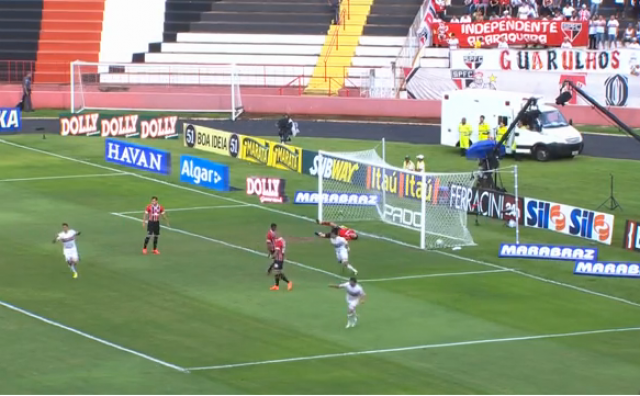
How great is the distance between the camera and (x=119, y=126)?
62.9m

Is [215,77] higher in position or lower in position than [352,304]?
higher

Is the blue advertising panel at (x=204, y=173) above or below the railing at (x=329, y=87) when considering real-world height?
below

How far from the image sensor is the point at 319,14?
77188 mm

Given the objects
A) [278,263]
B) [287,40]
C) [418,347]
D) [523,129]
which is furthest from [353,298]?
[287,40]

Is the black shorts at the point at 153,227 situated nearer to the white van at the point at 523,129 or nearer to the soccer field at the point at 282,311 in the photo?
the soccer field at the point at 282,311

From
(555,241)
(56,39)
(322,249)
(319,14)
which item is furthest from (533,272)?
(56,39)

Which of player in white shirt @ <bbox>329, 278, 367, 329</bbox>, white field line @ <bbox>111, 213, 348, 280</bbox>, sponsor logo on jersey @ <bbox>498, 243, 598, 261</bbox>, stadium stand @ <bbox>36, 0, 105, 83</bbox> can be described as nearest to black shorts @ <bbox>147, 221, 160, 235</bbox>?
white field line @ <bbox>111, 213, 348, 280</bbox>

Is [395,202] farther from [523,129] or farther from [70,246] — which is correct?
[523,129]

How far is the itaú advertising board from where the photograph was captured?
40.3 metres

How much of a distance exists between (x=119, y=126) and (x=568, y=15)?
77.2ft

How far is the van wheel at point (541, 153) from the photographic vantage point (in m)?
55.4

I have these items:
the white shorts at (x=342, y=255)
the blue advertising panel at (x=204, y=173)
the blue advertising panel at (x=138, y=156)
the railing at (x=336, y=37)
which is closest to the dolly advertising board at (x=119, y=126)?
the blue advertising panel at (x=138, y=156)

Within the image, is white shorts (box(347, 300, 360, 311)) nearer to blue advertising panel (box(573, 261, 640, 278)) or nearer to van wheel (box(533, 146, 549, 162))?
blue advertising panel (box(573, 261, 640, 278))

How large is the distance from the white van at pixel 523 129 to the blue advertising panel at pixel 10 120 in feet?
70.4
